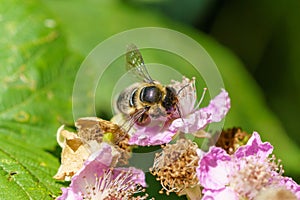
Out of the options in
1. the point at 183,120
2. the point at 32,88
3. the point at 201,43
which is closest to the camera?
the point at 183,120

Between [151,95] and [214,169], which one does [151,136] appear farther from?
[214,169]

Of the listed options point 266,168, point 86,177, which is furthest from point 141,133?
point 266,168

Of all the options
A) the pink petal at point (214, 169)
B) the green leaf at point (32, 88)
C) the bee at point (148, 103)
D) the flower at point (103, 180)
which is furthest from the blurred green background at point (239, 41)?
the pink petal at point (214, 169)

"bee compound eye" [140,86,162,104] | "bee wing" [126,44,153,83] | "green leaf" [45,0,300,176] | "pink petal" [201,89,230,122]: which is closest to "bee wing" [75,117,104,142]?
"bee compound eye" [140,86,162,104]

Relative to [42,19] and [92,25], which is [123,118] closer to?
[42,19]

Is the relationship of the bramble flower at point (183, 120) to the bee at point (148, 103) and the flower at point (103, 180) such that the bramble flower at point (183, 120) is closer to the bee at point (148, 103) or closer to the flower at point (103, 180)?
the bee at point (148, 103)

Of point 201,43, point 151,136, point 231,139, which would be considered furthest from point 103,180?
point 201,43

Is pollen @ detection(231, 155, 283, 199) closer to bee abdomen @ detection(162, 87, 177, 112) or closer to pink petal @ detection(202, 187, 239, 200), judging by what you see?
pink petal @ detection(202, 187, 239, 200)

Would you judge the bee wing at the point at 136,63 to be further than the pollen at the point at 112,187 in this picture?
Yes
